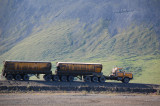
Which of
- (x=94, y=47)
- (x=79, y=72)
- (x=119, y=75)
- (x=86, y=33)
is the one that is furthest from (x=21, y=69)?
(x=86, y=33)

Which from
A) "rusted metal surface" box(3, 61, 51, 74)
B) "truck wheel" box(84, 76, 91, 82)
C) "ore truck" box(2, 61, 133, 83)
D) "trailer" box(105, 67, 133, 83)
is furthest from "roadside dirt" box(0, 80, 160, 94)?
"rusted metal surface" box(3, 61, 51, 74)

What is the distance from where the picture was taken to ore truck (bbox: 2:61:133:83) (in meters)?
32.8

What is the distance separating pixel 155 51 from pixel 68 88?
60217 mm

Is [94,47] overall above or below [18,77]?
above

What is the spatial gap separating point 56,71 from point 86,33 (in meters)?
67.5

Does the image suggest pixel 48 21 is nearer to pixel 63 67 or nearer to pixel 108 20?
pixel 108 20

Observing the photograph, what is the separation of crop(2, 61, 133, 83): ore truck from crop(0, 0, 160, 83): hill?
28.1 metres

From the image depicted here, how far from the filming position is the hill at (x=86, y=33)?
267 feet

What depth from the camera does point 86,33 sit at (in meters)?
100

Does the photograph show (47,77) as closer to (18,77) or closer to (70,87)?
(18,77)

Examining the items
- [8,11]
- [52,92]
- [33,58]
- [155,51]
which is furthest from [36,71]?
[8,11]

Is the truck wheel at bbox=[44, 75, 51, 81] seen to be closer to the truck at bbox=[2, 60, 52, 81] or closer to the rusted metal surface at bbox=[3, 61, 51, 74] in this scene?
the truck at bbox=[2, 60, 52, 81]

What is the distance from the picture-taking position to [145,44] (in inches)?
A: 3420

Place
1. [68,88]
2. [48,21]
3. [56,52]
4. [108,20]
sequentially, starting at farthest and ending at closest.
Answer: [48,21]
[108,20]
[56,52]
[68,88]
